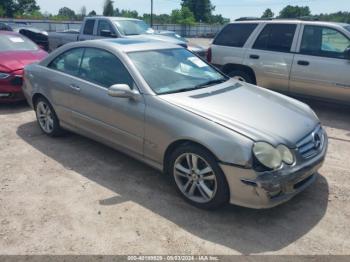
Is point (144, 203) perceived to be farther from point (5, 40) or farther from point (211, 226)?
point (5, 40)

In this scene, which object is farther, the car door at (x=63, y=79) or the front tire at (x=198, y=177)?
the car door at (x=63, y=79)

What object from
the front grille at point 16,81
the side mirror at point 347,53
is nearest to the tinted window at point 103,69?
the front grille at point 16,81

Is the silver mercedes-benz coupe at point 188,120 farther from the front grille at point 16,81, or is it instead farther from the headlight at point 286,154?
the front grille at point 16,81

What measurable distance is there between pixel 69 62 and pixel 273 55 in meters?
4.03

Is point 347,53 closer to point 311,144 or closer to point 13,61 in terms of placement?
point 311,144

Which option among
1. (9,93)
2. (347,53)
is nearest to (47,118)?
(9,93)

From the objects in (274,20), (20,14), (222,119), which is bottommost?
(222,119)

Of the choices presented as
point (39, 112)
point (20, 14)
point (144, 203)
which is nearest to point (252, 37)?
point (39, 112)

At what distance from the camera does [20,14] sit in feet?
218

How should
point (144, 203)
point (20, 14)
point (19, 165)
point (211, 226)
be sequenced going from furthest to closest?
1. point (20, 14)
2. point (19, 165)
3. point (144, 203)
4. point (211, 226)

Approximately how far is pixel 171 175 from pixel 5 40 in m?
6.10

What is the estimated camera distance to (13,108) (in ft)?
22.3

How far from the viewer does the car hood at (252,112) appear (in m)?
3.14

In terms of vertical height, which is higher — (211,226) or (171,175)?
(171,175)
